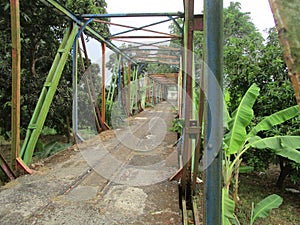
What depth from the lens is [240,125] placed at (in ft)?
9.89

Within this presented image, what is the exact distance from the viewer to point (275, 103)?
4688 mm

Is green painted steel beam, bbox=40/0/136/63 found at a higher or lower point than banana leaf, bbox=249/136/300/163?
higher

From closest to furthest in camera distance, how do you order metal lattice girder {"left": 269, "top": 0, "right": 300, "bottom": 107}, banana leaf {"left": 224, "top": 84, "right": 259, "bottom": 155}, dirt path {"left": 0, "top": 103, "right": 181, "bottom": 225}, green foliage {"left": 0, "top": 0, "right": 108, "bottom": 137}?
metal lattice girder {"left": 269, "top": 0, "right": 300, "bottom": 107} → dirt path {"left": 0, "top": 103, "right": 181, "bottom": 225} → banana leaf {"left": 224, "top": 84, "right": 259, "bottom": 155} → green foliage {"left": 0, "top": 0, "right": 108, "bottom": 137}

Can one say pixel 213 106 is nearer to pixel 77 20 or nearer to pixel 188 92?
pixel 188 92

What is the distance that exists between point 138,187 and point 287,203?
3.06 metres

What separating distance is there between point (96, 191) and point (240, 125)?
194 cm

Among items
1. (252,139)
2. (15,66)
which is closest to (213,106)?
(252,139)

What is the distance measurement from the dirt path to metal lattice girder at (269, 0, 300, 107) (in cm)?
223

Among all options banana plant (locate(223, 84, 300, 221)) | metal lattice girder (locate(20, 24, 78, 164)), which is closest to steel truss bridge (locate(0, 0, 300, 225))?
metal lattice girder (locate(20, 24, 78, 164))

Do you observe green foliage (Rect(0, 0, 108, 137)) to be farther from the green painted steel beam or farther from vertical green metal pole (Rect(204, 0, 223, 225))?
vertical green metal pole (Rect(204, 0, 223, 225))

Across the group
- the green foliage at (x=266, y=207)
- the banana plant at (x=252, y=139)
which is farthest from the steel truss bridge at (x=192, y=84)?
the green foliage at (x=266, y=207)

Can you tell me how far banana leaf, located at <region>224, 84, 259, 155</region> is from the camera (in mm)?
2920

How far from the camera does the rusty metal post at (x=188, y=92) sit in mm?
2326

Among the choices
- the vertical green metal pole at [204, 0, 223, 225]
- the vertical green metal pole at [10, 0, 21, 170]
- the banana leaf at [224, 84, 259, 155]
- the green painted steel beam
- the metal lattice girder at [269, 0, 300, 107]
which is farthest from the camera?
the green painted steel beam
